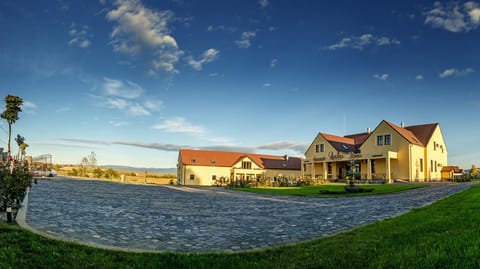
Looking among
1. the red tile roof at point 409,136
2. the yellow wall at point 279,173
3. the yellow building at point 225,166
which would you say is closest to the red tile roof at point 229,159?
the yellow building at point 225,166

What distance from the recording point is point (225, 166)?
54.5 m

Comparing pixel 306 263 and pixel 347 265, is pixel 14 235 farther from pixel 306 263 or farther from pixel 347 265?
pixel 347 265

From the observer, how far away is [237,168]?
54.7 metres

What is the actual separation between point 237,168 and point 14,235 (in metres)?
48.7

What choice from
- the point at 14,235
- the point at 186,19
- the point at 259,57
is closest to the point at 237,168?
the point at 259,57

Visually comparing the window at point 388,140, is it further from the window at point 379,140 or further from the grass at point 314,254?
the grass at point 314,254

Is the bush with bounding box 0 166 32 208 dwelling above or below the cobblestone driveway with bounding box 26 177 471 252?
above

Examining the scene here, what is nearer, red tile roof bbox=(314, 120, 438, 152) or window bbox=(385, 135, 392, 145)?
window bbox=(385, 135, 392, 145)

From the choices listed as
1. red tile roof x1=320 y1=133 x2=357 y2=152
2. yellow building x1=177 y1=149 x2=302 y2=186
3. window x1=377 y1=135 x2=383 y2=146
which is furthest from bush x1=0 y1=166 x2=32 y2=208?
yellow building x1=177 y1=149 x2=302 y2=186

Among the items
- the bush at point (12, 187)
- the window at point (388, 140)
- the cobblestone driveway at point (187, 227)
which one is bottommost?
the cobblestone driveway at point (187, 227)

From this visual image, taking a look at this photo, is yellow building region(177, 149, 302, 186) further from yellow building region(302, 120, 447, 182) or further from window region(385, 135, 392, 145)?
window region(385, 135, 392, 145)

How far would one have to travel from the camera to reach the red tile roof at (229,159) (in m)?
52.9

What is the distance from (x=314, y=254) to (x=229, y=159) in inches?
2009

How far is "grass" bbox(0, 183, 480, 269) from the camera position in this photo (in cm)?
441
